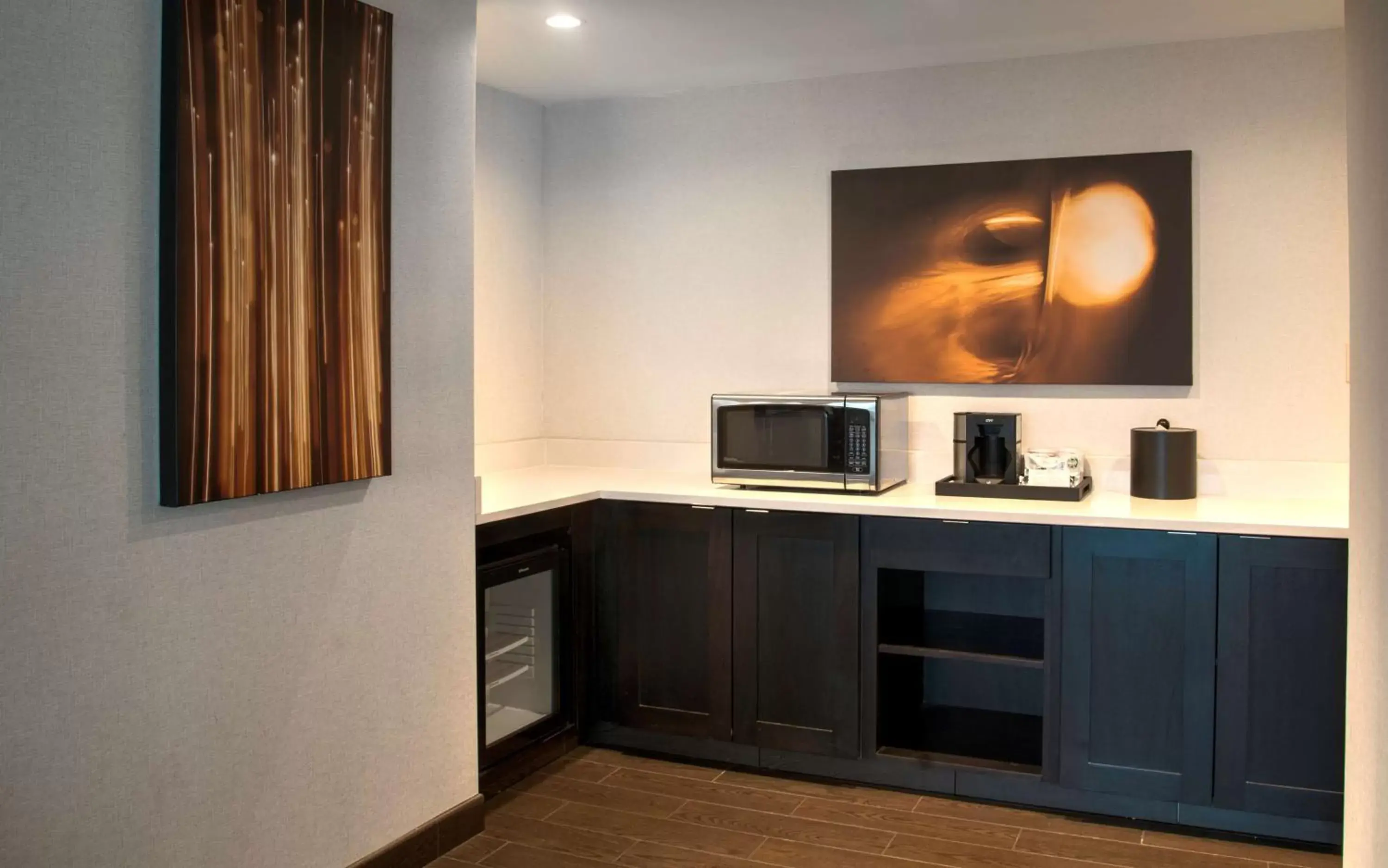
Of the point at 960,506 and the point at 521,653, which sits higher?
the point at 960,506

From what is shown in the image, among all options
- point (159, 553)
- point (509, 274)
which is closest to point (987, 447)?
point (509, 274)

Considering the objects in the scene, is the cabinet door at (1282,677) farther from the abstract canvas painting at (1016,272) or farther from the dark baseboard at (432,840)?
the dark baseboard at (432,840)

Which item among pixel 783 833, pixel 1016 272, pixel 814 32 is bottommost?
pixel 783 833

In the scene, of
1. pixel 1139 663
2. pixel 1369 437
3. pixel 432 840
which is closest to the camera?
pixel 1369 437

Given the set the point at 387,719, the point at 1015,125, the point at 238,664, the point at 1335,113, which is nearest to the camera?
the point at 238,664

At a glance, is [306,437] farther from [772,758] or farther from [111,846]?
[772,758]

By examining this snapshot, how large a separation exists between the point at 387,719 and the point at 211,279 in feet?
3.91

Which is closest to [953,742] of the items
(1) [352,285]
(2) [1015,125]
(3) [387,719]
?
(3) [387,719]

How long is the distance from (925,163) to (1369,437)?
2269mm

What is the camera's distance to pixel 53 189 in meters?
2.09

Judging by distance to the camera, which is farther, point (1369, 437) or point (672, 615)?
point (672, 615)

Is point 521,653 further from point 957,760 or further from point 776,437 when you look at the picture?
point 957,760

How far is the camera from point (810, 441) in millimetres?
3754

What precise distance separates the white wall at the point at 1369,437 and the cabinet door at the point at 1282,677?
930 millimetres
